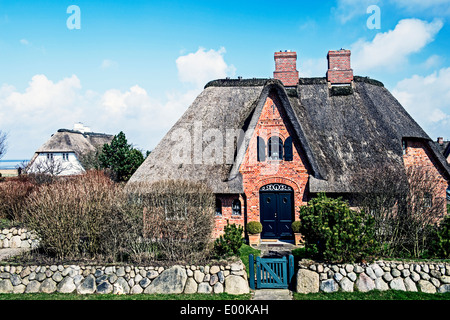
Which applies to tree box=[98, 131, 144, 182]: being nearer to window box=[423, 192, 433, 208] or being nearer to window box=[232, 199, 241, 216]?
window box=[232, 199, 241, 216]

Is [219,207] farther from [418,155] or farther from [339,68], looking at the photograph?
[339,68]

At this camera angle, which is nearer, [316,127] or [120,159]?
[316,127]

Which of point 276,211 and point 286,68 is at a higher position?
point 286,68

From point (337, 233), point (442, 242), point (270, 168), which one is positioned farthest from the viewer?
point (270, 168)

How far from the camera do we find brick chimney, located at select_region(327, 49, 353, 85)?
20281 millimetres

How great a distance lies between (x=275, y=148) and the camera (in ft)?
55.0

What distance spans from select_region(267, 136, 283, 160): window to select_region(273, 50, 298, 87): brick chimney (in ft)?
16.2

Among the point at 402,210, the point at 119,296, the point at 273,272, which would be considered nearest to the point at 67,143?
the point at 119,296

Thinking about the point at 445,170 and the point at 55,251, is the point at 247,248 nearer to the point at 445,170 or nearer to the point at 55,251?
the point at 55,251

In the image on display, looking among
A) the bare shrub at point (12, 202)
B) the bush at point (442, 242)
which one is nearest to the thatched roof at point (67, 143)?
the bare shrub at point (12, 202)

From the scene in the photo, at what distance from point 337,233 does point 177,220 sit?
17.2 feet

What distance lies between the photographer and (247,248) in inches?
583

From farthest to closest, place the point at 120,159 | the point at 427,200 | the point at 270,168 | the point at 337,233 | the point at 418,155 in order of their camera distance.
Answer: the point at 120,159 → the point at 418,155 → the point at 270,168 → the point at 427,200 → the point at 337,233

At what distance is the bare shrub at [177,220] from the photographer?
10.9m
